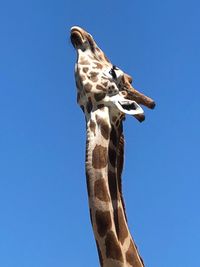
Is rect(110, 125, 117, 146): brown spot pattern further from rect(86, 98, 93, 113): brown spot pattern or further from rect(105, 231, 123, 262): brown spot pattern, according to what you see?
rect(105, 231, 123, 262): brown spot pattern

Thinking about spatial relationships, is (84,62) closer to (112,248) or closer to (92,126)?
(92,126)

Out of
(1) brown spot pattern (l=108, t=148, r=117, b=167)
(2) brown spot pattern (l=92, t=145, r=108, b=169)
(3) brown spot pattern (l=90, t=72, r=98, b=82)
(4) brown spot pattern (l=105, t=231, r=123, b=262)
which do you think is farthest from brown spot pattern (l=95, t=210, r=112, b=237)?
(3) brown spot pattern (l=90, t=72, r=98, b=82)

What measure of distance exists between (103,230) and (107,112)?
190 cm

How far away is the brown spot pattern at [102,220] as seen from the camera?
330 inches

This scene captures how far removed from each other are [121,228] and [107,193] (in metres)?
Result: 0.54

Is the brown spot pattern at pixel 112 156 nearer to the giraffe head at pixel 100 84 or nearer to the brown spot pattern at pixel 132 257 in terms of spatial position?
the giraffe head at pixel 100 84

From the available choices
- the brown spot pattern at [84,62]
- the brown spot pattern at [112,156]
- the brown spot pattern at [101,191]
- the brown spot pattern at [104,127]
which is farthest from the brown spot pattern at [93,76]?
the brown spot pattern at [101,191]

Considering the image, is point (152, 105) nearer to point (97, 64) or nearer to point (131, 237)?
point (97, 64)

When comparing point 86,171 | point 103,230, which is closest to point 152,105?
point 86,171

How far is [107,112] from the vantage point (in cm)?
927

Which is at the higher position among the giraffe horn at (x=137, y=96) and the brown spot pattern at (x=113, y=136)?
the giraffe horn at (x=137, y=96)

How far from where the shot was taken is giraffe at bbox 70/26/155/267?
838cm

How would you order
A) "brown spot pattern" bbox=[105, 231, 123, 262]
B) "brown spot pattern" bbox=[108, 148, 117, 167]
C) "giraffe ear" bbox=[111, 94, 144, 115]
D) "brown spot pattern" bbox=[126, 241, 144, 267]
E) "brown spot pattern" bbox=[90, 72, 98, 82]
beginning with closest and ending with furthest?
1. "brown spot pattern" bbox=[105, 231, 123, 262]
2. "brown spot pattern" bbox=[126, 241, 144, 267]
3. "brown spot pattern" bbox=[108, 148, 117, 167]
4. "giraffe ear" bbox=[111, 94, 144, 115]
5. "brown spot pattern" bbox=[90, 72, 98, 82]

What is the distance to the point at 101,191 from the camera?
8539 mm
